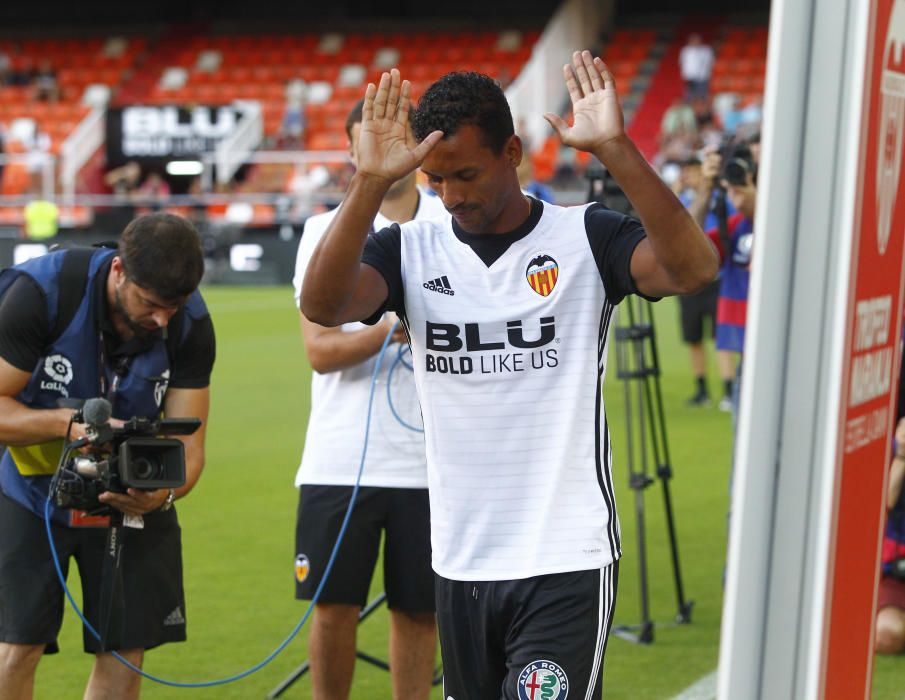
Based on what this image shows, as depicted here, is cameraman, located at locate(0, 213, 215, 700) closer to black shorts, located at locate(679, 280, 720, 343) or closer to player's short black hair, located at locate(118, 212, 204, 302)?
player's short black hair, located at locate(118, 212, 204, 302)

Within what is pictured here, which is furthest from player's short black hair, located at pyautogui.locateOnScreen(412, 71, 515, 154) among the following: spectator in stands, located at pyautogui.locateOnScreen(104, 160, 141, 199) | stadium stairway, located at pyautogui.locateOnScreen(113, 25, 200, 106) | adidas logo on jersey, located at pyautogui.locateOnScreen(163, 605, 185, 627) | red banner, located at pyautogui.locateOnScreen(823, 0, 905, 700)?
stadium stairway, located at pyautogui.locateOnScreen(113, 25, 200, 106)

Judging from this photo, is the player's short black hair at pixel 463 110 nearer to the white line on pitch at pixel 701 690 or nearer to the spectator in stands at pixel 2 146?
the white line on pitch at pixel 701 690

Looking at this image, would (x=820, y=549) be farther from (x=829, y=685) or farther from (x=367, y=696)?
(x=367, y=696)

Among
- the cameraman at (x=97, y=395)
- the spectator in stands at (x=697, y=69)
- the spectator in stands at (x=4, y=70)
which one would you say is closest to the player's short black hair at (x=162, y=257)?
the cameraman at (x=97, y=395)

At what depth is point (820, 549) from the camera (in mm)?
1611

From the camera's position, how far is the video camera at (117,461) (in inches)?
145

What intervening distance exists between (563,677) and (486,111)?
3.85 ft

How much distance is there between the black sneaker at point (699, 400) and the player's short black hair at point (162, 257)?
30.1ft

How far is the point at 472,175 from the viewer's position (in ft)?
9.43

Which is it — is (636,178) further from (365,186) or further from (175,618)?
(175,618)

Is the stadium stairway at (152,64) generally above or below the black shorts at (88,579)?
above

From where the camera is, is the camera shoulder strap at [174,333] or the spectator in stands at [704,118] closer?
the camera shoulder strap at [174,333]

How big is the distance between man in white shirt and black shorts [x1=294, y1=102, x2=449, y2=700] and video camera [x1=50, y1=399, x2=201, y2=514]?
0.68m

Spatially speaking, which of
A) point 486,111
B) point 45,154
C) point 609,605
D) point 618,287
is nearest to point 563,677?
point 609,605
